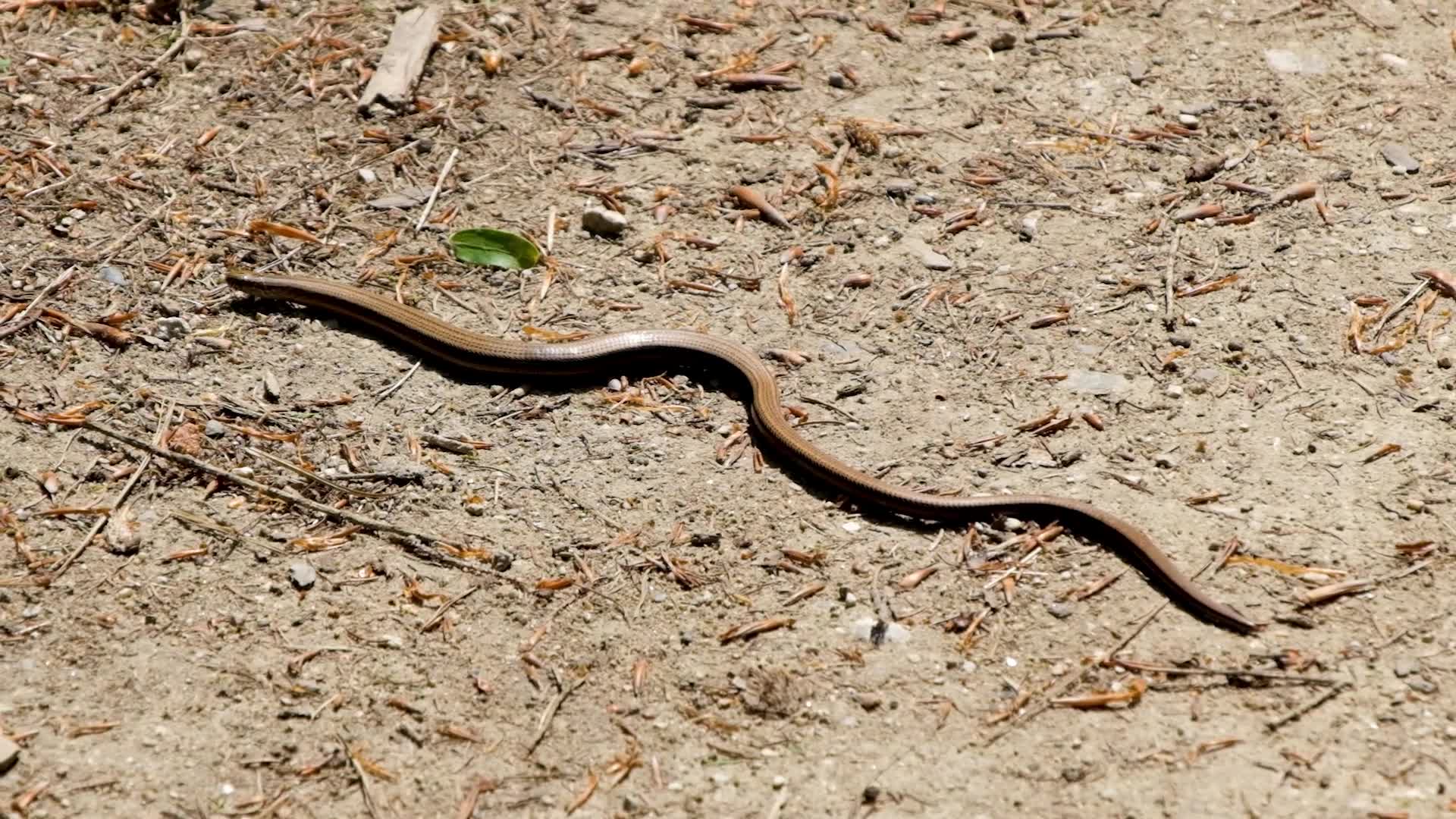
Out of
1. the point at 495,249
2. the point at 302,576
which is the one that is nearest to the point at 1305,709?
the point at 302,576

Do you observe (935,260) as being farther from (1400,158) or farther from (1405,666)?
(1405,666)

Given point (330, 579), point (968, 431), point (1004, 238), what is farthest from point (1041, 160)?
point (330, 579)

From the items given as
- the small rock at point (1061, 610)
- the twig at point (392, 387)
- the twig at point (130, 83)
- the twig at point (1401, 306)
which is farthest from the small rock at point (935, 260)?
the twig at point (130, 83)

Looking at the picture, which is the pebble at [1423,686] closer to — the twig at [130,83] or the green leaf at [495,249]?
the green leaf at [495,249]

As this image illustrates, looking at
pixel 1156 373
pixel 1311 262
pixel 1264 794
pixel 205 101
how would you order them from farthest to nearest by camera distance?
pixel 205 101
pixel 1311 262
pixel 1156 373
pixel 1264 794

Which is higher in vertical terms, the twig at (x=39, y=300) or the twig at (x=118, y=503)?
the twig at (x=39, y=300)

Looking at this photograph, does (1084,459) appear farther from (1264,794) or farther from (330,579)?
(330,579)

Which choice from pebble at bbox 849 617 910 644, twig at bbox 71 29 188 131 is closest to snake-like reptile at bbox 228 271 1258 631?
pebble at bbox 849 617 910 644
